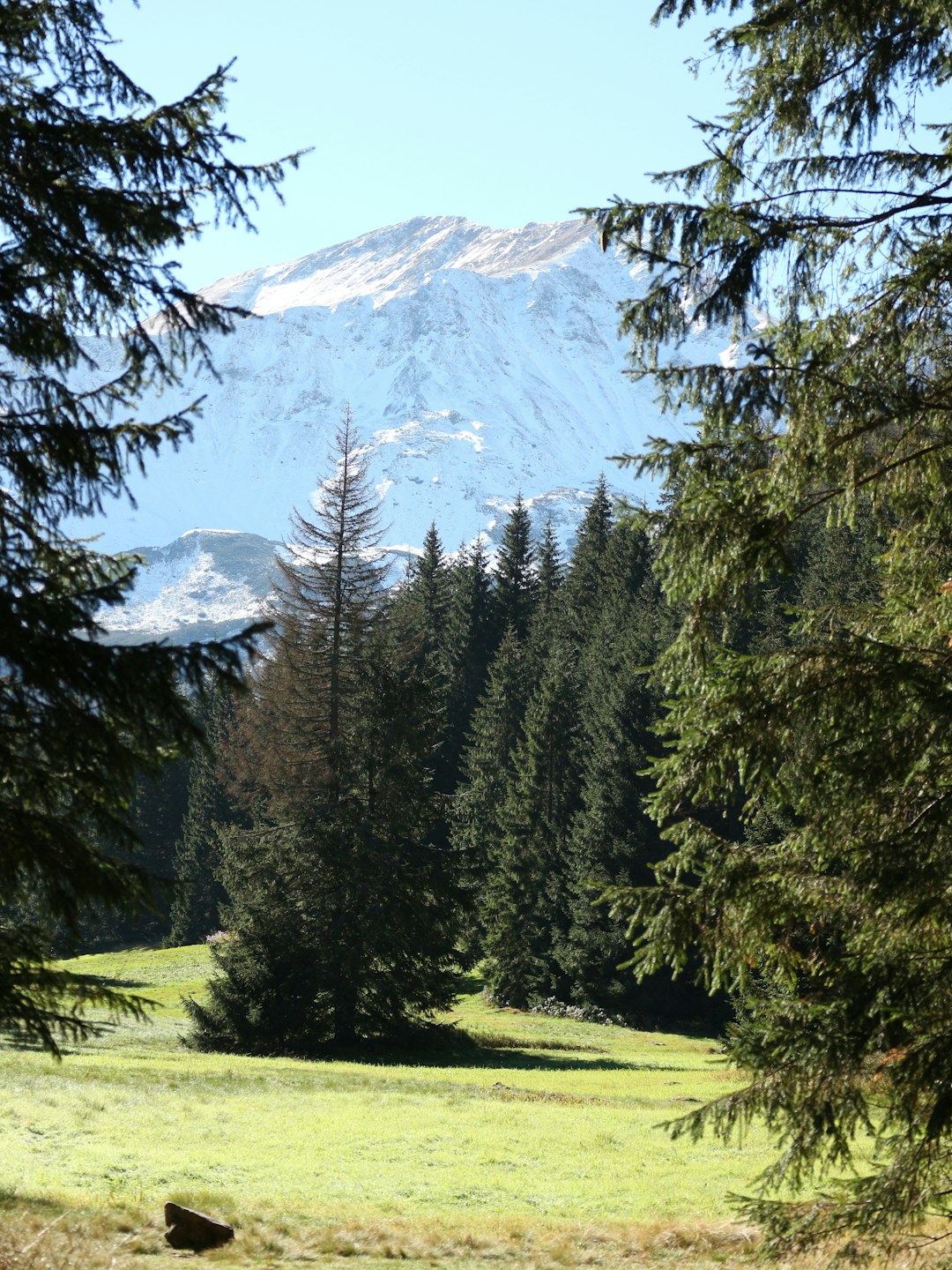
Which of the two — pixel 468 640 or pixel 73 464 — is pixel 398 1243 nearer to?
pixel 73 464

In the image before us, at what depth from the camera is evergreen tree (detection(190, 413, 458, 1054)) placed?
28609mm

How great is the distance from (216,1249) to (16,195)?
914 centimetres

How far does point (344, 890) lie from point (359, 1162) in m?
14.1

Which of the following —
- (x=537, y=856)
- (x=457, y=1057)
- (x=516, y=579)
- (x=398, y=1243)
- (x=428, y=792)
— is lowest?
(x=457, y=1057)

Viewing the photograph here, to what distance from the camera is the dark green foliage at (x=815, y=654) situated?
6691 millimetres

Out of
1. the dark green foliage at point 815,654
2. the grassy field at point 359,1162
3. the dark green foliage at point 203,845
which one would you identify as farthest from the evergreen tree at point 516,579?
the dark green foliage at point 815,654

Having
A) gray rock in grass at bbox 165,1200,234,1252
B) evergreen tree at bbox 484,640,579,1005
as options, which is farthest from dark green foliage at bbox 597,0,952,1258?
evergreen tree at bbox 484,640,579,1005

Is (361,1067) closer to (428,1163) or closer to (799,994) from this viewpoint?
(428,1163)

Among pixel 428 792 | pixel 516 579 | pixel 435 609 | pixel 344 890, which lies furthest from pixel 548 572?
pixel 344 890

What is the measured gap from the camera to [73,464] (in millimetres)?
6281

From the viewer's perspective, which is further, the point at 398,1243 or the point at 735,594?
the point at 398,1243

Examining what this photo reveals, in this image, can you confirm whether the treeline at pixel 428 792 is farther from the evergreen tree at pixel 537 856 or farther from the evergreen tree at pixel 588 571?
the evergreen tree at pixel 588 571

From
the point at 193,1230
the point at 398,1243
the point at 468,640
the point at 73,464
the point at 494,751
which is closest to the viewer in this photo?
the point at 73,464

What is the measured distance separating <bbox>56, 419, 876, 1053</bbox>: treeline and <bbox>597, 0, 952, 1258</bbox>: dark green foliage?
586 mm
